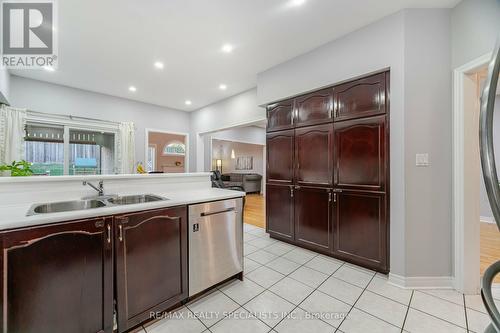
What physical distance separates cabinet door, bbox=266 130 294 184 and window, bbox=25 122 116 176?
3833 millimetres

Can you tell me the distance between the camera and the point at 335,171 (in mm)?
2670

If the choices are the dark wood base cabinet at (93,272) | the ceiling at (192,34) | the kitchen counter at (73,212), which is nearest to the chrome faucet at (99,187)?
the kitchen counter at (73,212)

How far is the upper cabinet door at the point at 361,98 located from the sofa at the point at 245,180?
20.1 feet

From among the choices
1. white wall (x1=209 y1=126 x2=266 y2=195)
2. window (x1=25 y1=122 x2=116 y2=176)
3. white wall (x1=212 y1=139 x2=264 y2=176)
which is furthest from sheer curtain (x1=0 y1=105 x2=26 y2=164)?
white wall (x1=212 y1=139 x2=264 y2=176)

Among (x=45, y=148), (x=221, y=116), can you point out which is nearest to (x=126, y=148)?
(x=45, y=148)

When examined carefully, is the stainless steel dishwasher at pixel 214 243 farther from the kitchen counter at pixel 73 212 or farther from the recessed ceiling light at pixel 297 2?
the recessed ceiling light at pixel 297 2

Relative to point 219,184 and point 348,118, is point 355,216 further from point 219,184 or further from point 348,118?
point 219,184

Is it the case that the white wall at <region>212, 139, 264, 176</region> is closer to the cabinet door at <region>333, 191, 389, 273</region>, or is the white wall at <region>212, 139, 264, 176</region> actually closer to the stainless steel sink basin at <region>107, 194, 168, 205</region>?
the stainless steel sink basin at <region>107, 194, 168, 205</region>

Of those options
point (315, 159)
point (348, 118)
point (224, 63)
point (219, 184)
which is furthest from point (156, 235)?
point (219, 184)

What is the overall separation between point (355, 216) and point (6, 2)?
4312 millimetres

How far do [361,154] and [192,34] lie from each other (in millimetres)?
2516

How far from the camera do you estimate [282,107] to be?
333cm

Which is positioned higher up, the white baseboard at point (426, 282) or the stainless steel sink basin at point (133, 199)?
the stainless steel sink basin at point (133, 199)

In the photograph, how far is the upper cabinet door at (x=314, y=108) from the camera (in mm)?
2743
